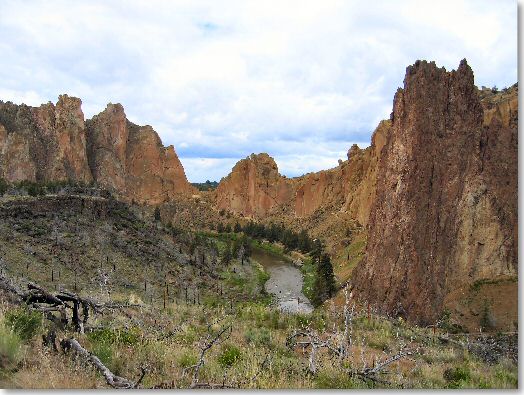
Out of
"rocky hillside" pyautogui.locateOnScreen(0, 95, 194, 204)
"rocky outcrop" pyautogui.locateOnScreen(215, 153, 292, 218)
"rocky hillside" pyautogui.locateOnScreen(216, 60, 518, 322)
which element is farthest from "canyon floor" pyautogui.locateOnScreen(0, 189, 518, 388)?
"rocky outcrop" pyautogui.locateOnScreen(215, 153, 292, 218)

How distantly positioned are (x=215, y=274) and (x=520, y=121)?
139 ft

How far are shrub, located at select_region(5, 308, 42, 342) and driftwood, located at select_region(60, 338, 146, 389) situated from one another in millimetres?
629

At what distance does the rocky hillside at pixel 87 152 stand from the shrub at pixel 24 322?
100021 millimetres

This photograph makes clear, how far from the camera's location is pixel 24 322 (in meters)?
6.27

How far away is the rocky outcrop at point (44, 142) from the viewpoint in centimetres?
10556

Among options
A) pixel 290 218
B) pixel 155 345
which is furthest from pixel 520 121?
pixel 290 218

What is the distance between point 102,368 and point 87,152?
426ft

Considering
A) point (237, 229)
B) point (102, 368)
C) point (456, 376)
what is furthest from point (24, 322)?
point (237, 229)

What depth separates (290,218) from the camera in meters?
121

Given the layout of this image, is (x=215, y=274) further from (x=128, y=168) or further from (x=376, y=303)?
(x=128, y=168)

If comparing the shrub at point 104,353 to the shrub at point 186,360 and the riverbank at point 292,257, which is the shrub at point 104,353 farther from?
the riverbank at point 292,257

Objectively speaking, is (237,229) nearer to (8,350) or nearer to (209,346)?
(8,350)

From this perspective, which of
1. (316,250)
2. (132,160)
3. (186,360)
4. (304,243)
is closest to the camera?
(186,360)

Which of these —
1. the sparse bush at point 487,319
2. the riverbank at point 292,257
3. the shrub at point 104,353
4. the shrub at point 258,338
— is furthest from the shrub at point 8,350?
the riverbank at point 292,257
